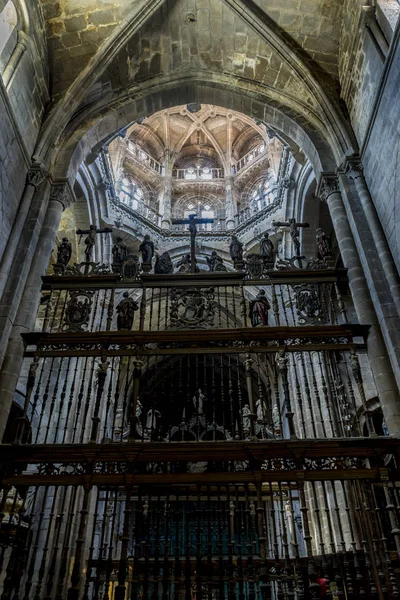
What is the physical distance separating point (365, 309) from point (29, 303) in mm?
5332

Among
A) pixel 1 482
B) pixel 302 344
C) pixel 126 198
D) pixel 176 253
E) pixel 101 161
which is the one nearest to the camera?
pixel 1 482

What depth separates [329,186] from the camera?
9352 mm

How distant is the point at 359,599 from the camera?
4.99 m

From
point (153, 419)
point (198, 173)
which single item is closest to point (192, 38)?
point (153, 419)

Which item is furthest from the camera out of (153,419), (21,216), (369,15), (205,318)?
(369,15)

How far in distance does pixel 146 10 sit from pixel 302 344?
8.14 meters

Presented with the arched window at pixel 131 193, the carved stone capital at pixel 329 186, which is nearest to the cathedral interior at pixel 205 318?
the carved stone capital at pixel 329 186

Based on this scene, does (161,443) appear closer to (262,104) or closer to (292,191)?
(262,104)

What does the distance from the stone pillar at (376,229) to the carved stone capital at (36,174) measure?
5.69 m

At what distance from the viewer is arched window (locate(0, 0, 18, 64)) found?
8.58 meters

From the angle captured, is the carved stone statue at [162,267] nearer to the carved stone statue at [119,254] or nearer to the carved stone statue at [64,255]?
the carved stone statue at [119,254]

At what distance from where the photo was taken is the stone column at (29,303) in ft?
22.8

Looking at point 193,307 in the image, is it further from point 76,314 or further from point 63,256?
point 63,256

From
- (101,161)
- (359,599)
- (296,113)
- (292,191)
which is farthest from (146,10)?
(359,599)
